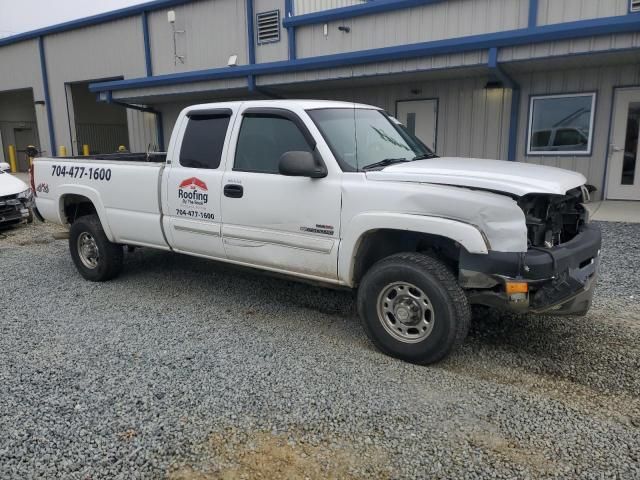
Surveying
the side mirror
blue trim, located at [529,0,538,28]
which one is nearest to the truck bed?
the side mirror

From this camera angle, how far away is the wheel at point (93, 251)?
19.8 feet

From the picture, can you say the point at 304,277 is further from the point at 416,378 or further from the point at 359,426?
the point at 359,426

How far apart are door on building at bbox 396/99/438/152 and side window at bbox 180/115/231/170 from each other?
8.39 meters

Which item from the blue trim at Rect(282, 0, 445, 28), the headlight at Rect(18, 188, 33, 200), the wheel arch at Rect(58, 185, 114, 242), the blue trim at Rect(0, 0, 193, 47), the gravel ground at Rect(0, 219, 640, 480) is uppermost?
the blue trim at Rect(0, 0, 193, 47)

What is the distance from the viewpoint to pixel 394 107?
13.1 metres

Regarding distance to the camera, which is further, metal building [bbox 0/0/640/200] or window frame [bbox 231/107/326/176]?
metal building [bbox 0/0/640/200]

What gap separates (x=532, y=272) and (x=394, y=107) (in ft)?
34.3

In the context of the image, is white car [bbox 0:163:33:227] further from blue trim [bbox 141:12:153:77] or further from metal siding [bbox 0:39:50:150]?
metal siding [bbox 0:39:50:150]

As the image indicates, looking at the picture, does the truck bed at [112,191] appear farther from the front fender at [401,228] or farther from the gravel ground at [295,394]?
the front fender at [401,228]

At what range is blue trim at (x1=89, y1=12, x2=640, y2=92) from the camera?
27.7ft

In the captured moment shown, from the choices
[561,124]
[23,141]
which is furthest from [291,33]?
[23,141]

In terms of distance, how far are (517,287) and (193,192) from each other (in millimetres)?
3130

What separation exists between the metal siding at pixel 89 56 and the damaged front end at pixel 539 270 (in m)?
18.0

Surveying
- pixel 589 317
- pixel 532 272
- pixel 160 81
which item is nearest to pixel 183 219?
pixel 532 272
